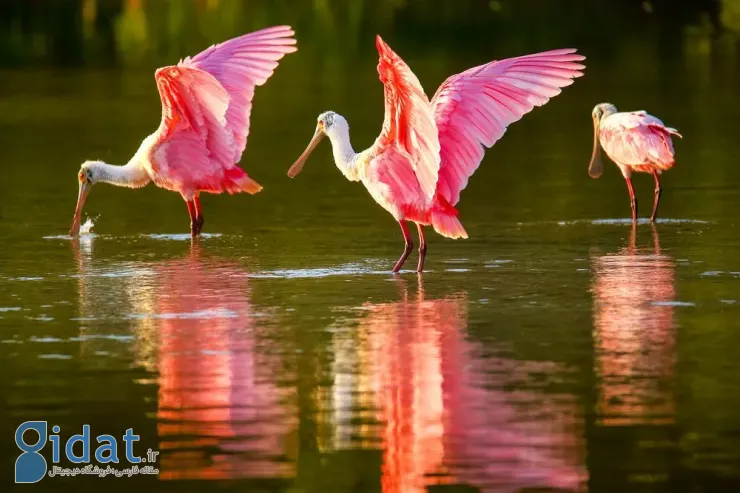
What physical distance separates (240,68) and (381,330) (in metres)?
6.08

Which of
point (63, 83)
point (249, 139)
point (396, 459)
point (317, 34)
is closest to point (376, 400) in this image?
point (396, 459)

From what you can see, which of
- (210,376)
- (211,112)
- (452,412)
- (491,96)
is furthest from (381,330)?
(211,112)

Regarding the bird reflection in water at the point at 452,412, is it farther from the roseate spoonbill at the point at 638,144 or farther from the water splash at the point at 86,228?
the roseate spoonbill at the point at 638,144

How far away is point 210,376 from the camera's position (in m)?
9.95

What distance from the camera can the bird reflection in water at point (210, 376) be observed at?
27.4 ft

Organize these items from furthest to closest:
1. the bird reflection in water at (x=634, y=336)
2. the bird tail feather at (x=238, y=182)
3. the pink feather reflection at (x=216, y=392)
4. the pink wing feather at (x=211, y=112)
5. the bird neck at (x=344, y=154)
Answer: the bird tail feather at (x=238, y=182)
the pink wing feather at (x=211, y=112)
the bird neck at (x=344, y=154)
the bird reflection in water at (x=634, y=336)
the pink feather reflection at (x=216, y=392)

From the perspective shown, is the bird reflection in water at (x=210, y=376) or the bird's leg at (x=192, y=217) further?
the bird's leg at (x=192, y=217)

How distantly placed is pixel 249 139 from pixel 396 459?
17824 mm

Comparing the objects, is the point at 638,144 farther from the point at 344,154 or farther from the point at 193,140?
the point at 344,154

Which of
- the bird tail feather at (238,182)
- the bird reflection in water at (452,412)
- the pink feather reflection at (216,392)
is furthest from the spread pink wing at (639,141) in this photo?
Result: the bird reflection in water at (452,412)

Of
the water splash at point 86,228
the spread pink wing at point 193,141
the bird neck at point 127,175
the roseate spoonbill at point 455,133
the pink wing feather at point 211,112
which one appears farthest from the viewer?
the bird neck at point 127,175

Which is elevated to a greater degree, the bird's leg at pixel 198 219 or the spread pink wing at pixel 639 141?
the spread pink wing at pixel 639 141

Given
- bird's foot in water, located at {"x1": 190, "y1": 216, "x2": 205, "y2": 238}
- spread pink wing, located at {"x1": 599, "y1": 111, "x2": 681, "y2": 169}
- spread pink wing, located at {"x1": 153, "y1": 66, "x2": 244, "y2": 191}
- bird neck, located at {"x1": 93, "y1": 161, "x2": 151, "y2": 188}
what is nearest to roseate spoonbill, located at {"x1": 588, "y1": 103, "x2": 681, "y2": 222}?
spread pink wing, located at {"x1": 599, "y1": 111, "x2": 681, "y2": 169}

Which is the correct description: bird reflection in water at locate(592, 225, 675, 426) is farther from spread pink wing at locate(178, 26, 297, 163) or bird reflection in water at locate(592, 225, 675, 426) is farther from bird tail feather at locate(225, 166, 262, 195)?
spread pink wing at locate(178, 26, 297, 163)
